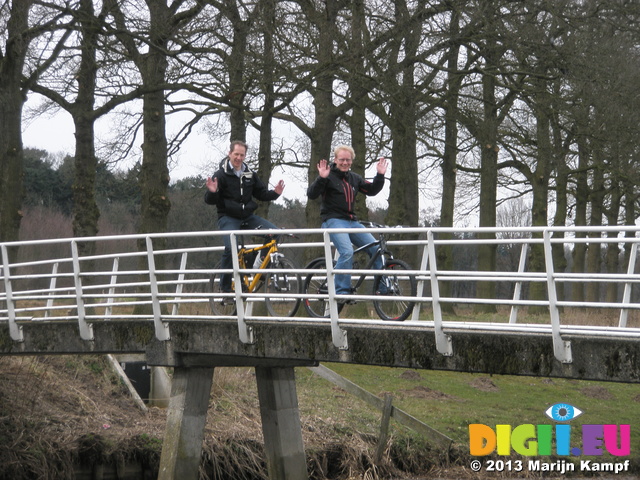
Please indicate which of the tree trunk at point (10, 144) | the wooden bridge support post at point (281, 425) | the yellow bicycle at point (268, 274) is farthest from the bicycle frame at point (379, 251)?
the tree trunk at point (10, 144)

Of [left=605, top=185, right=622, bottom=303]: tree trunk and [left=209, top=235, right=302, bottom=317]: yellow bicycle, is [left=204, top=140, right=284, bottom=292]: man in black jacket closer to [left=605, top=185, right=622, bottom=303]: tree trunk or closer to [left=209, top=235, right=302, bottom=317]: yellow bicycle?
[left=209, top=235, right=302, bottom=317]: yellow bicycle

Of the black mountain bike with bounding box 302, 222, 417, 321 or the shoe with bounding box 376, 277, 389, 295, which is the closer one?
the black mountain bike with bounding box 302, 222, 417, 321

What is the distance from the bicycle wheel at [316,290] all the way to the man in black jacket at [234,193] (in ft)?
2.66

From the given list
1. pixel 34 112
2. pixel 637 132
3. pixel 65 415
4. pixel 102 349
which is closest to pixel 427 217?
pixel 637 132

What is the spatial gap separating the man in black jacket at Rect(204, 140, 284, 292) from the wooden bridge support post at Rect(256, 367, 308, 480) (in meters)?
1.68

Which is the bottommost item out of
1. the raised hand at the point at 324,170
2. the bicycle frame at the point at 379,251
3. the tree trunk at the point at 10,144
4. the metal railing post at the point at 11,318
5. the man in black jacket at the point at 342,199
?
the metal railing post at the point at 11,318

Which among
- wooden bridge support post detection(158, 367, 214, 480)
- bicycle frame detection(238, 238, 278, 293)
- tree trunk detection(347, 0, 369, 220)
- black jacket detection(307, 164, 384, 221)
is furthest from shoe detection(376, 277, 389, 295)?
tree trunk detection(347, 0, 369, 220)

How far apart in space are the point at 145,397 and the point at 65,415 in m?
2.64

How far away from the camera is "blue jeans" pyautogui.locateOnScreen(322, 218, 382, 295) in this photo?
30.2 ft

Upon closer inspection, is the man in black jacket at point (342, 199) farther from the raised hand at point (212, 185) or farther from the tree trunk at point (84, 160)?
the tree trunk at point (84, 160)

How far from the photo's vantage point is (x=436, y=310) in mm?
7809

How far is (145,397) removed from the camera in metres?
16.9

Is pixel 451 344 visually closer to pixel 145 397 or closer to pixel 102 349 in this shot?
pixel 102 349

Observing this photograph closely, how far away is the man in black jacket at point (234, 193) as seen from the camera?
1011 centimetres
